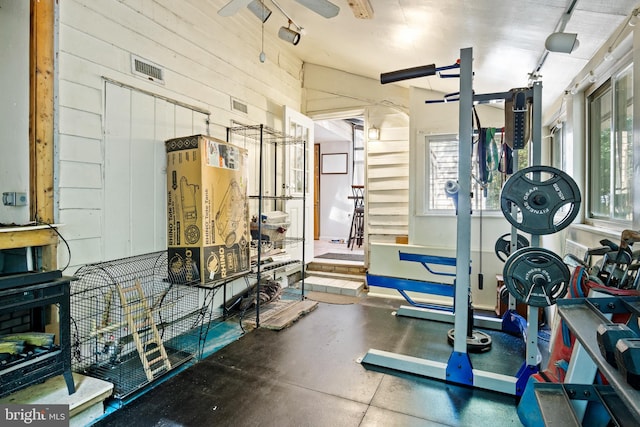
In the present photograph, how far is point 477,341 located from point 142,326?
286cm

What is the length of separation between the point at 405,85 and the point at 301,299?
11.1 feet

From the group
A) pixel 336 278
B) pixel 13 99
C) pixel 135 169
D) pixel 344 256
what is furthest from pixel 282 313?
pixel 13 99

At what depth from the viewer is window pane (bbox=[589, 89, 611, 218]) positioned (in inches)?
103

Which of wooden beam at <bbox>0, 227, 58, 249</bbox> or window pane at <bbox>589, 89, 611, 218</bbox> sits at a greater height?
window pane at <bbox>589, 89, 611, 218</bbox>

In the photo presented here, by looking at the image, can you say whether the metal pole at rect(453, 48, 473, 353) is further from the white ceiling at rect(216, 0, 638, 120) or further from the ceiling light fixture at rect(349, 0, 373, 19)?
the ceiling light fixture at rect(349, 0, 373, 19)

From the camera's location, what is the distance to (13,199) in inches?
83.4

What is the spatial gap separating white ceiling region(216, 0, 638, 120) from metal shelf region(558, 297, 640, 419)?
65.3 inches

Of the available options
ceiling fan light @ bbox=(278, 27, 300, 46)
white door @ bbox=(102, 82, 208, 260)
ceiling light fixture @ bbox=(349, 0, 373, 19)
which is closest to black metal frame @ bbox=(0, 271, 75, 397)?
white door @ bbox=(102, 82, 208, 260)

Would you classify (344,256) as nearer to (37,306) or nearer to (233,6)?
(233,6)

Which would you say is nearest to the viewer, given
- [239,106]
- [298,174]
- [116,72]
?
[116,72]

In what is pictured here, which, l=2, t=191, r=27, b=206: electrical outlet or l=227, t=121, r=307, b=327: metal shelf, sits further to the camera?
l=227, t=121, r=307, b=327: metal shelf

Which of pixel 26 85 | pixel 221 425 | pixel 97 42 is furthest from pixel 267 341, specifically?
pixel 97 42

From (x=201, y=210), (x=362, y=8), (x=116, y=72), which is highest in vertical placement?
(x=362, y=8)

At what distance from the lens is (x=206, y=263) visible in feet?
9.48
